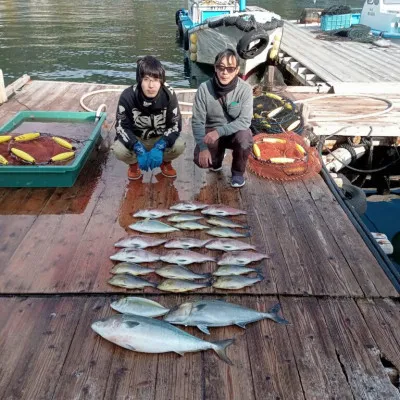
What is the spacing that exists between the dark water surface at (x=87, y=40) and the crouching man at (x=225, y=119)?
459 inches

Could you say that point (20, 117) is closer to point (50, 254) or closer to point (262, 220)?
point (50, 254)

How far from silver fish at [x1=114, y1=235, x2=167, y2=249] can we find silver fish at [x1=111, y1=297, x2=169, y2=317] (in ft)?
2.54

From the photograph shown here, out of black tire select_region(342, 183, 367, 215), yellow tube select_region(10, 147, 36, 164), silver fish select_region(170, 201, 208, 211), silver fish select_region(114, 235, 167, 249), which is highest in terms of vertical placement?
yellow tube select_region(10, 147, 36, 164)

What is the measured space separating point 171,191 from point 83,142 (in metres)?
1.42

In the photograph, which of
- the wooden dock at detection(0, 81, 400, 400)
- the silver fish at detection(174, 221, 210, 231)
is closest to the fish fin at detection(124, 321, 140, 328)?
the wooden dock at detection(0, 81, 400, 400)

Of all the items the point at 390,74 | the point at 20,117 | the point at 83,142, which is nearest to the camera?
the point at 83,142

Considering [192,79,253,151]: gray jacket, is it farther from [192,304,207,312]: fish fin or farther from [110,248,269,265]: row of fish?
[192,304,207,312]: fish fin

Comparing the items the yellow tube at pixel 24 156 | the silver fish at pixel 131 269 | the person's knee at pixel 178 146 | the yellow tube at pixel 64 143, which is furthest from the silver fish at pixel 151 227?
the yellow tube at pixel 64 143

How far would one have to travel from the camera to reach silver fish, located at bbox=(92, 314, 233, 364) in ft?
8.16

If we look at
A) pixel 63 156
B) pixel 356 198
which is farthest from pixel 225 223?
pixel 356 198

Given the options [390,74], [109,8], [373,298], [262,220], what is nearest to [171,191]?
[262,220]

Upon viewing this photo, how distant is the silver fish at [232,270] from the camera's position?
10.6 ft

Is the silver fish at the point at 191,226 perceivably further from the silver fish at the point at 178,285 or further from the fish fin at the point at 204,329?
the fish fin at the point at 204,329

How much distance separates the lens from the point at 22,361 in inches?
96.9
